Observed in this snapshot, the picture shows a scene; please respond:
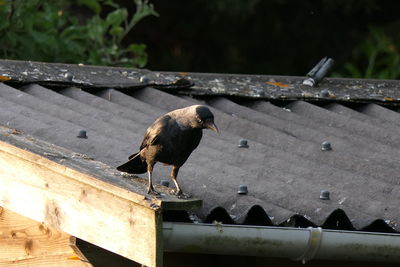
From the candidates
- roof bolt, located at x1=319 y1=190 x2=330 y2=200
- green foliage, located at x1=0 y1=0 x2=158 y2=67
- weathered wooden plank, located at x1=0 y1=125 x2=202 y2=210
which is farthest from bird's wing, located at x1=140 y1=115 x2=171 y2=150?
green foliage, located at x1=0 y1=0 x2=158 y2=67

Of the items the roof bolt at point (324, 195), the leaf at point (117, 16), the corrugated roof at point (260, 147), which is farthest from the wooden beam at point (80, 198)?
the leaf at point (117, 16)

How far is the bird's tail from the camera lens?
333 centimetres

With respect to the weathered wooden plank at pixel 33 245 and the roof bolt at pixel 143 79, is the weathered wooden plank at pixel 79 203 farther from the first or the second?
the roof bolt at pixel 143 79

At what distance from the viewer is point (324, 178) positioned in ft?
12.2

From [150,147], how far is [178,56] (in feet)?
38.1

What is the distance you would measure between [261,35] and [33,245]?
1141cm

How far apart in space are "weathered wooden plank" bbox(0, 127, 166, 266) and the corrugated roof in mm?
207

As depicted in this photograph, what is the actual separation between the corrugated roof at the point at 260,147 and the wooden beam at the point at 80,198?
0.20 meters

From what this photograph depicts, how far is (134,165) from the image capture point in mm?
3354

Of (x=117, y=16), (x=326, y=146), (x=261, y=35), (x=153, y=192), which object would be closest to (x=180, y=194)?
(x=153, y=192)

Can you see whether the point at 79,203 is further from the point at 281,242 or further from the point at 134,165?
the point at 281,242

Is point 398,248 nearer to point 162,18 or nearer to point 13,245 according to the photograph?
point 13,245

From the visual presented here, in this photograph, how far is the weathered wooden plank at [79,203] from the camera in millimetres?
2781

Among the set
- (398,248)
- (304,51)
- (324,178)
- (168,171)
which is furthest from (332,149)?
(304,51)
